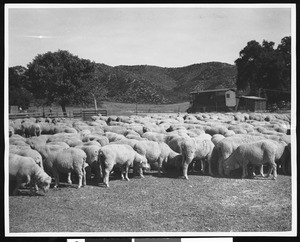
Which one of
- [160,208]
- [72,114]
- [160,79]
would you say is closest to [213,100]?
[160,79]

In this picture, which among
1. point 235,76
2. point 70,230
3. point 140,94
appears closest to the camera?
point 70,230

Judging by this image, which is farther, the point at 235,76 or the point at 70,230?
the point at 235,76

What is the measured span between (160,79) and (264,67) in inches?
57.7

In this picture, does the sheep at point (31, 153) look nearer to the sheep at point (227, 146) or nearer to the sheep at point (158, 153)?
the sheep at point (158, 153)

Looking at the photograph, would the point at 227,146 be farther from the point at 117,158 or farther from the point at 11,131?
the point at 11,131

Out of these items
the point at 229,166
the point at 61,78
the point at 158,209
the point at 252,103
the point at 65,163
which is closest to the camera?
the point at 158,209

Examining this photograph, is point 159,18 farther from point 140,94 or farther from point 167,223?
point 167,223

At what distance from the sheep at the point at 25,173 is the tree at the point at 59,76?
3.15ft

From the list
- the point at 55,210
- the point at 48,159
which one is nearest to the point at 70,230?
the point at 55,210

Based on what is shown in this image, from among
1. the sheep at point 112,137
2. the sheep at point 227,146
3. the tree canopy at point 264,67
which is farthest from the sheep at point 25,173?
the tree canopy at point 264,67

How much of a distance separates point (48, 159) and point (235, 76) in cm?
283

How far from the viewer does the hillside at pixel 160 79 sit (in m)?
4.23

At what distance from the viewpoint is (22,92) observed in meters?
4.02

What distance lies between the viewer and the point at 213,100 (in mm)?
5000
